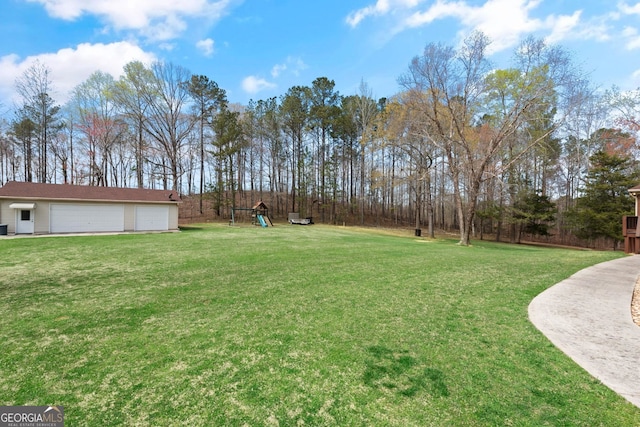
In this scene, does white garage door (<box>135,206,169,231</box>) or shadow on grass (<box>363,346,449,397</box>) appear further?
white garage door (<box>135,206,169,231</box>)

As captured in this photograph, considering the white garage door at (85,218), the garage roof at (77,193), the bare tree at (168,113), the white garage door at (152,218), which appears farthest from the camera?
the bare tree at (168,113)

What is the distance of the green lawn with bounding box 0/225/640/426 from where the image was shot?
1969 mm

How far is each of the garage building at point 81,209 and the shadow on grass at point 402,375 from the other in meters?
18.8

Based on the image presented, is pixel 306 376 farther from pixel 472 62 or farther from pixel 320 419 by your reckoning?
pixel 472 62

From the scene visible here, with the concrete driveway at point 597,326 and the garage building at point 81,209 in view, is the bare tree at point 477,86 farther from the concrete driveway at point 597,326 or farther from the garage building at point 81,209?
the garage building at point 81,209

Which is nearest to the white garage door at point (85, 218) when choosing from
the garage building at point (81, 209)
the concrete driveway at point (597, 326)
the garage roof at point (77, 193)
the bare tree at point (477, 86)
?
the garage building at point (81, 209)

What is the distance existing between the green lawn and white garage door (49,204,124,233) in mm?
12656

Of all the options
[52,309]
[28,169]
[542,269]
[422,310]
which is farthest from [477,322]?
[28,169]

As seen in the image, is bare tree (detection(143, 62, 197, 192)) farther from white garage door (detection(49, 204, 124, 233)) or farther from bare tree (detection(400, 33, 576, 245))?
bare tree (detection(400, 33, 576, 245))

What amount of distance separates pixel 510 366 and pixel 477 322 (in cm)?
108

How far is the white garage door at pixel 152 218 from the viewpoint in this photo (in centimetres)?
1759

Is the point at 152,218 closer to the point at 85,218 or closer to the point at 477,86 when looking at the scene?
the point at 85,218

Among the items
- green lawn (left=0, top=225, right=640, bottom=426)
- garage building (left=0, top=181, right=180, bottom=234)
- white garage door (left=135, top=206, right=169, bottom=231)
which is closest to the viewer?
green lawn (left=0, top=225, right=640, bottom=426)

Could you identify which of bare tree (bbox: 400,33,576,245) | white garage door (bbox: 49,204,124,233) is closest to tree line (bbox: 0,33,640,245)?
bare tree (bbox: 400,33,576,245)
